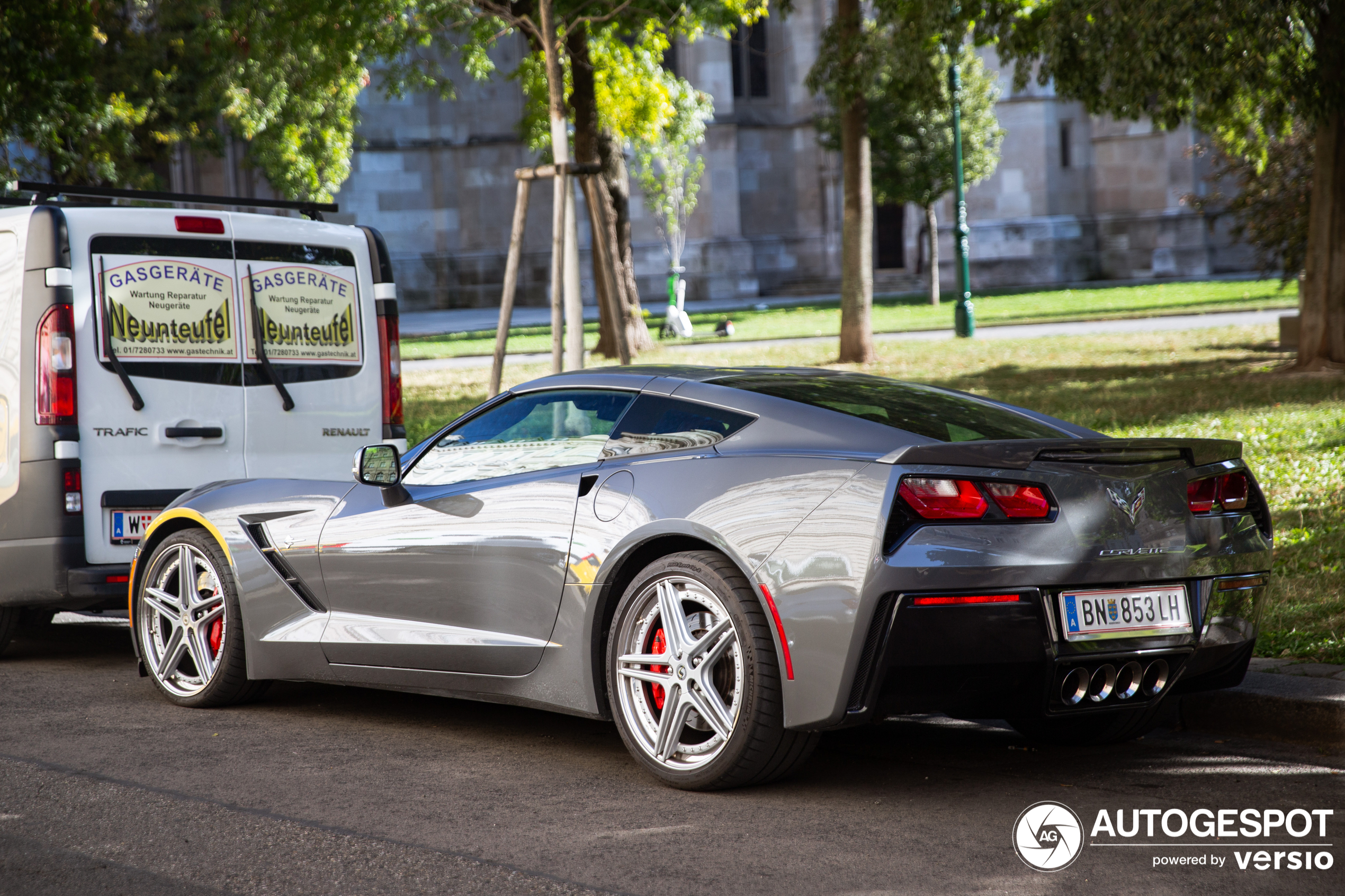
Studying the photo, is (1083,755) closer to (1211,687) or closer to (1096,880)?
(1211,687)

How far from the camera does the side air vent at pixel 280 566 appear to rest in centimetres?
555

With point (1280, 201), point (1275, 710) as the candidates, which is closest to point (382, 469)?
point (1275, 710)

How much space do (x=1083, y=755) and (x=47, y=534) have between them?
447cm

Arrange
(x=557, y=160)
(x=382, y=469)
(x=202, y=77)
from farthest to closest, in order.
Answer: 1. (x=202, y=77)
2. (x=557, y=160)
3. (x=382, y=469)

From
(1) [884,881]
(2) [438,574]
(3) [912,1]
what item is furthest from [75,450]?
(3) [912,1]

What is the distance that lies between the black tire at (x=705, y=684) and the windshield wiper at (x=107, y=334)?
3.24 metres

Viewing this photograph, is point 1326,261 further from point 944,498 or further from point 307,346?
point 944,498

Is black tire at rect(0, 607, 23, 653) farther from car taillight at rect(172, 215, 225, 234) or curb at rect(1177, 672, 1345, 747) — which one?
curb at rect(1177, 672, 1345, 747)

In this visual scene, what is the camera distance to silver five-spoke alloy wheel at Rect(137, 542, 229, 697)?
588 cm

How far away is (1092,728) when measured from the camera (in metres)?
4.94

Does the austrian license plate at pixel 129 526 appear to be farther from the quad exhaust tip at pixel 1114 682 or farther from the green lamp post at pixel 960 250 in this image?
the green lamp post at pixel 960 250

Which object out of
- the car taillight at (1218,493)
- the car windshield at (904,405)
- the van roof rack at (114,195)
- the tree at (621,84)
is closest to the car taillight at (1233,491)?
the car taillight at (1218,493)

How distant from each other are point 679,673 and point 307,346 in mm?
3665

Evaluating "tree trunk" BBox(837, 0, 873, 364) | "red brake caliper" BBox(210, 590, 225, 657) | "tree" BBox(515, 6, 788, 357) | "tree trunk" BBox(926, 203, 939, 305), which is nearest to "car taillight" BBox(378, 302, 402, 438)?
"red brake caliper" BBox(210, 590, 225, 657)
